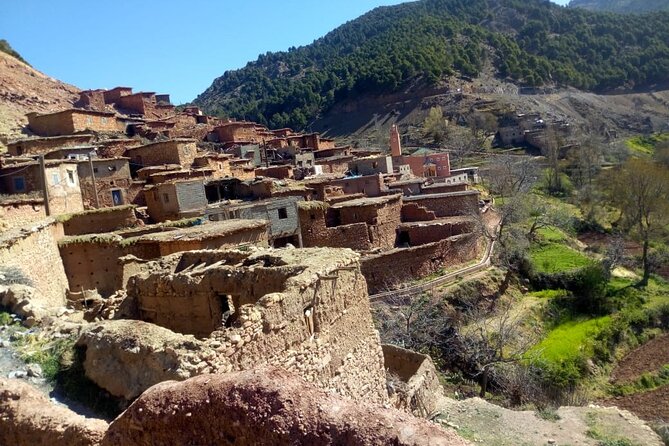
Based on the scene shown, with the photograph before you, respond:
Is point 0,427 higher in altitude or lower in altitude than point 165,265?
lower

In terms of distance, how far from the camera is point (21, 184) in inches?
852

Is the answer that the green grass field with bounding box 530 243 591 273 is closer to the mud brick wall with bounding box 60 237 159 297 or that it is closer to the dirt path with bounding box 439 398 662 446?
the dirt path with bounding box 439 398 662 446

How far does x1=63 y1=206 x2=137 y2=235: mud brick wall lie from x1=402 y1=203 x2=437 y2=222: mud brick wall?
1426 cm

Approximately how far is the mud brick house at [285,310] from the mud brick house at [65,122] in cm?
2811

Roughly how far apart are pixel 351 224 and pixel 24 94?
33553 millimetres

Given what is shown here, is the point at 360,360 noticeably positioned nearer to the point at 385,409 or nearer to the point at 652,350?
the point at 385,409

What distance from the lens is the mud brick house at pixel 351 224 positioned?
24438 millimetres

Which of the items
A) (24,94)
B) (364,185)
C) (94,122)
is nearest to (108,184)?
(94,122)

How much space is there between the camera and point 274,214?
23125 millimetres

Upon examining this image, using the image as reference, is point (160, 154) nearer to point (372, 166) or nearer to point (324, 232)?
point (324, 232)

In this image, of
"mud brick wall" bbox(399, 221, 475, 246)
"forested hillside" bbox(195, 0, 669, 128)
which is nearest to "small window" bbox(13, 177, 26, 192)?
"mud brick wall" bbox(399, 221, 475, 246)

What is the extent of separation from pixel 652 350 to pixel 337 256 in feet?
69.2

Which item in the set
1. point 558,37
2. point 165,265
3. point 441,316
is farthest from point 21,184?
point 558,37

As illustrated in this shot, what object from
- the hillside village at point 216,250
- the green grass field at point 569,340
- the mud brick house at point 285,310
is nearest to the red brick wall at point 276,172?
the hillside village at point 216,250
